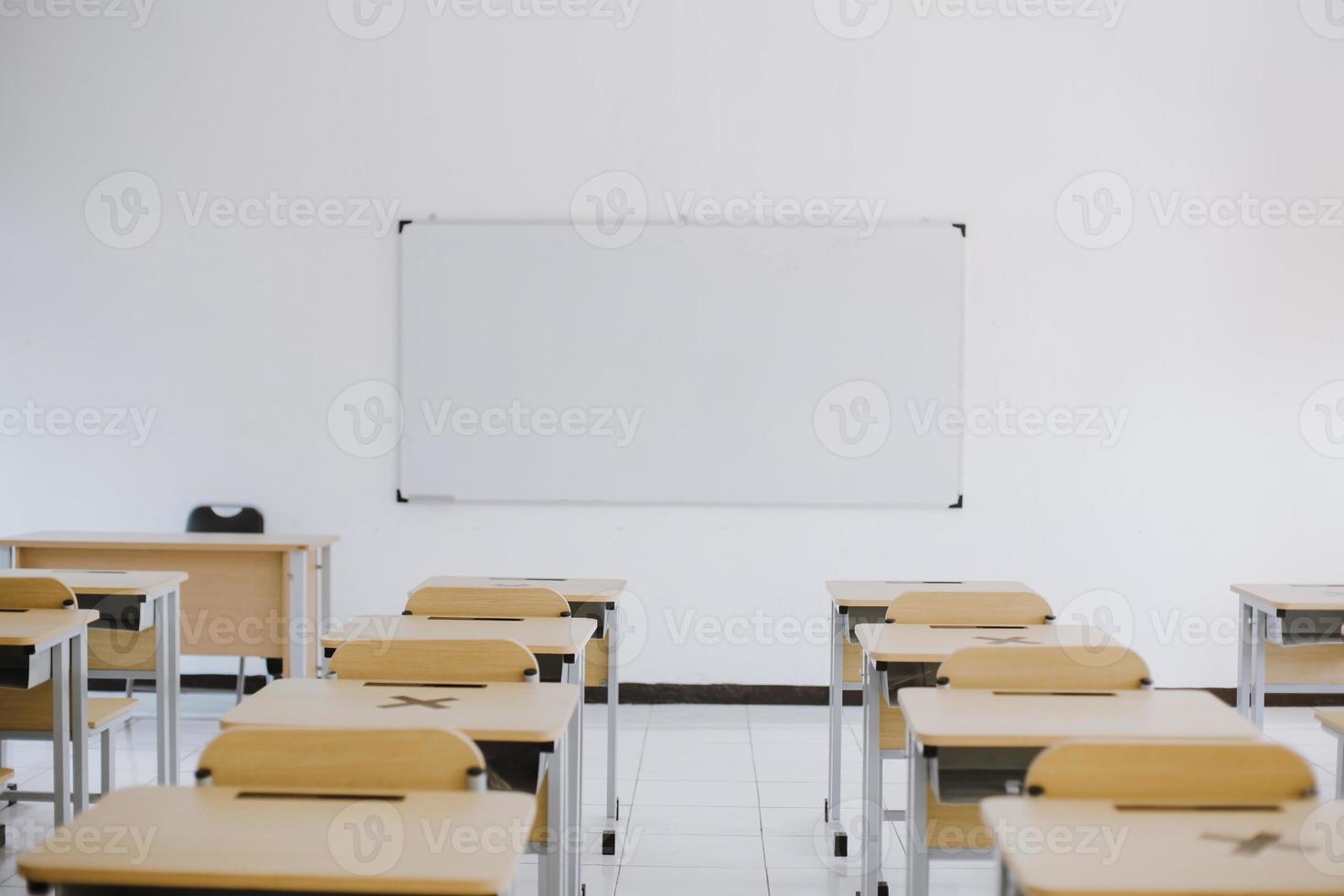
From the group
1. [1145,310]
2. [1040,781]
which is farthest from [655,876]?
[1145,310]

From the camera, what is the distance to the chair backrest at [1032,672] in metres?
2.35

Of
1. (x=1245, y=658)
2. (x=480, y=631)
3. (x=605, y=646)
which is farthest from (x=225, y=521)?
(x=1245, y=658)

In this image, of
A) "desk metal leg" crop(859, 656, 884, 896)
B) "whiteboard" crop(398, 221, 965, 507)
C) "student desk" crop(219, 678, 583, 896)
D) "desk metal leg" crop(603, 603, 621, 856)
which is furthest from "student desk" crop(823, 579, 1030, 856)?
"student desk" crop(219, 678, 583, 896)

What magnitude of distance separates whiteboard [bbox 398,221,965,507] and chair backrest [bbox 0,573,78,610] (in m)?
2.09

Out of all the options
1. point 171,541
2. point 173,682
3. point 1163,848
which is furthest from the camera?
point 171,541

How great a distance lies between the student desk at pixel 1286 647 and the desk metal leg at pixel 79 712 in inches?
136

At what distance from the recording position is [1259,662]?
354 cm

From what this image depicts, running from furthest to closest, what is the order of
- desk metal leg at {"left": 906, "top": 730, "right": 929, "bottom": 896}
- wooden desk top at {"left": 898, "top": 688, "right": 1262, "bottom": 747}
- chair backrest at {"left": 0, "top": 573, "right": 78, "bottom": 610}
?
1. chair backrest at {"left": 0, "top": 573, "right": 78, "bottom": 610}
2. desk metal leg at {"left": 906, "top": 730, "right": 929, "bottom": 896}
3. wooden desk top at {"left": 898, "top": 688, "right": 1262, "bottom": 747}

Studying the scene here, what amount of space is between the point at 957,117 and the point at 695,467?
1.93m

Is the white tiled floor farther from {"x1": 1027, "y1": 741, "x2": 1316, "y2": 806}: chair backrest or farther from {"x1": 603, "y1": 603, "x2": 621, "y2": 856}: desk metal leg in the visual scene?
{"x1": 1027, "y1": 741, "x2": 1316, "y2": 806}: chair backrest

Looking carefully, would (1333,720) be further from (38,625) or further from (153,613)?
(153,613)

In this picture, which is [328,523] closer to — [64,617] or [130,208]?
[130,208]

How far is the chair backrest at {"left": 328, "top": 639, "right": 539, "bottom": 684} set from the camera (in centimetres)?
236

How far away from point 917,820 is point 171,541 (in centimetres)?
325
